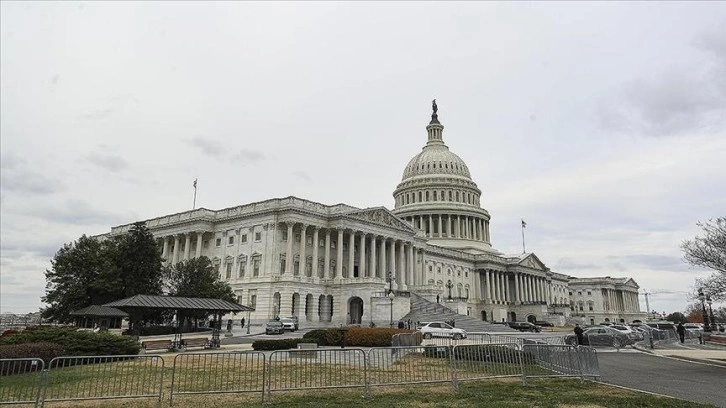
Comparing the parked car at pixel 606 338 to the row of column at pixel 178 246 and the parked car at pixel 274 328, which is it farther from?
the row of column at pixel 178 246

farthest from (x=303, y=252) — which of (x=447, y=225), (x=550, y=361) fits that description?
(x=447, y=225)

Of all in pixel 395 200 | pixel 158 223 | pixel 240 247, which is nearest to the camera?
pixel 240 247

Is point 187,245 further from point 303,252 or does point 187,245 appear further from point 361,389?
point 361,389

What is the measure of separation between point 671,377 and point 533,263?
113 metres

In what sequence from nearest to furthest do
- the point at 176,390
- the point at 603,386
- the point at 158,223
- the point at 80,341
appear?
the point at 176,390
the point at 603,386
the point at 80,341
the point at 158,223

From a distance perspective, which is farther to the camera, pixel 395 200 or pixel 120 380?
pixel 395 200

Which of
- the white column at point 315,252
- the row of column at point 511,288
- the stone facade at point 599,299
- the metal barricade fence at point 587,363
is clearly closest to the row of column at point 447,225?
the row of column at point 511,288

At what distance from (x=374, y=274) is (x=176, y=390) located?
208ft

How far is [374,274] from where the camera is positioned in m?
78.0

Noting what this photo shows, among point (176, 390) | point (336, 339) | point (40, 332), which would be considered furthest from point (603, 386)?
point (40, 332)

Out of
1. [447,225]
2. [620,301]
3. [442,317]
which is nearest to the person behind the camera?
[442,317]

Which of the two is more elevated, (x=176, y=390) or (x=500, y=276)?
(x=500, y=276)

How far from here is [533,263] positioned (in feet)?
423

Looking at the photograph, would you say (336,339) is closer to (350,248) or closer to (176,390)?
(176,390)
